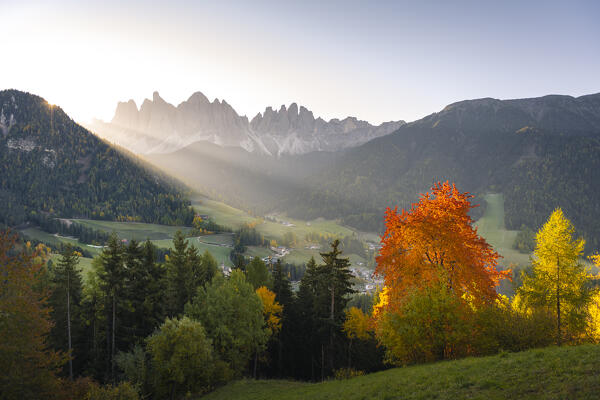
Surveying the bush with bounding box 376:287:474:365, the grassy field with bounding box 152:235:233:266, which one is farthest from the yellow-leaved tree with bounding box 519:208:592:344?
the grassy field with bounding box 152:235:233:266

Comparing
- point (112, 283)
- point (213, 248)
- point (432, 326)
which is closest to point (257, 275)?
point (112, 283)

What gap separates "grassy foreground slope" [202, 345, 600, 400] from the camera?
11.6m

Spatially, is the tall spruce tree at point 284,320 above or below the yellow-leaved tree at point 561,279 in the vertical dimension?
below

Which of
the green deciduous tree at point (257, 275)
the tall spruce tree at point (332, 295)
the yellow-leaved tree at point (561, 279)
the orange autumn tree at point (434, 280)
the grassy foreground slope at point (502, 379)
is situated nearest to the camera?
the grassy foreground slope at point (502, 379)

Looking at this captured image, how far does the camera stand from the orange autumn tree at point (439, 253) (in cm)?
2189

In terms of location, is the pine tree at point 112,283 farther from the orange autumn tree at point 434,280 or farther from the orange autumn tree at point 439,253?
the orange autumn tree at point 439,253

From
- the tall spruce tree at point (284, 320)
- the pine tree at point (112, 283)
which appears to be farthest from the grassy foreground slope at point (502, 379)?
the pine tree at point (112, 283)

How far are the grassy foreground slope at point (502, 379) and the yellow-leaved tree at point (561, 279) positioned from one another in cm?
1224

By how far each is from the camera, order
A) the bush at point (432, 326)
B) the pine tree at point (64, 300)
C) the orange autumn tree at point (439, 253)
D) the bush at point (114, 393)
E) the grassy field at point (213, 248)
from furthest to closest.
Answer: the grassy field at point (213, 248) < the pine tree at point (64, 300) < the bush at point (114, 393) < the orange autumn tree at point (439, 253) < the bush at point (432, 326)

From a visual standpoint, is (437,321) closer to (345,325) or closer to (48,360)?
(345,325)

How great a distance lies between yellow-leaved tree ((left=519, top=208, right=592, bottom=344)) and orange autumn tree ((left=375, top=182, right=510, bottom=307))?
5377 millimetres

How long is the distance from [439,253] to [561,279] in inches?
468

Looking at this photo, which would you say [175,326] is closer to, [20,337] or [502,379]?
[20,337]

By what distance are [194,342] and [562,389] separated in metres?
27.6
